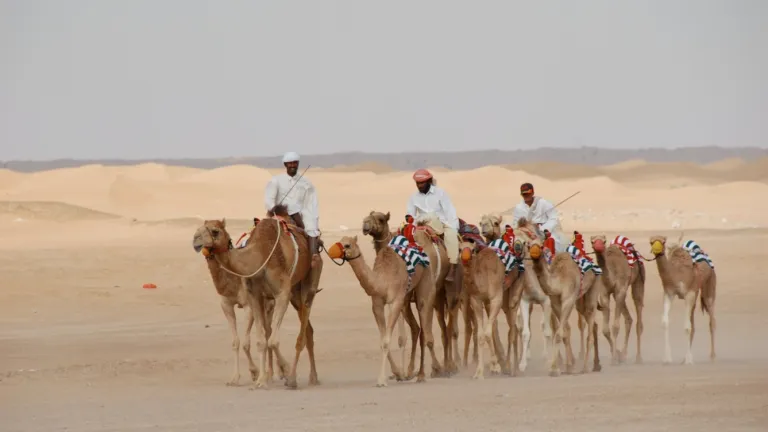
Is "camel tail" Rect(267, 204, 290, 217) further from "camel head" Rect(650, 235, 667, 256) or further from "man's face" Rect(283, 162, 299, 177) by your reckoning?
"camel head" Rect(650, 235, 667, 256)

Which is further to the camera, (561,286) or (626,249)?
(626,249)

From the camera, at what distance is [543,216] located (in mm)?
18969

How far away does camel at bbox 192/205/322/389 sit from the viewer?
15.8m

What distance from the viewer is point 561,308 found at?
17500 mm

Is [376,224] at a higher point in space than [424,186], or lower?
lower

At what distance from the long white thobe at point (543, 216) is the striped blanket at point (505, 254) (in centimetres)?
158

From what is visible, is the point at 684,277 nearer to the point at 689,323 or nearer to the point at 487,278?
the point at 689,323

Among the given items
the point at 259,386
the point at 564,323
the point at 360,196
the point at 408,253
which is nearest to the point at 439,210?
the point at 408,253

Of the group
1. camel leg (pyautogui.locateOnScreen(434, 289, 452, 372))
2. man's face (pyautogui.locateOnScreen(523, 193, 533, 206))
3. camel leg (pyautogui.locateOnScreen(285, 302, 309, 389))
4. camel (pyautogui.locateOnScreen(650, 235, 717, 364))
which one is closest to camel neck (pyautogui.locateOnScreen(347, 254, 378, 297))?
camel leg (pyautogui.locateOnScreen(285, 302, 309, 389))

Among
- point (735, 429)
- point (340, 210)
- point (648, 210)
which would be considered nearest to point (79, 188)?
point (340, 210)

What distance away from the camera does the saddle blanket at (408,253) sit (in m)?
16.3

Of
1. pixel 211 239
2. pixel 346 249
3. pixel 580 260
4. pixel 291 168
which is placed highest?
pixel 291 168

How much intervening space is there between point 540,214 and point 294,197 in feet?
11.1

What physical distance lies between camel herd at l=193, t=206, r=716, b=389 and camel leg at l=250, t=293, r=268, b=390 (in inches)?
0.4
